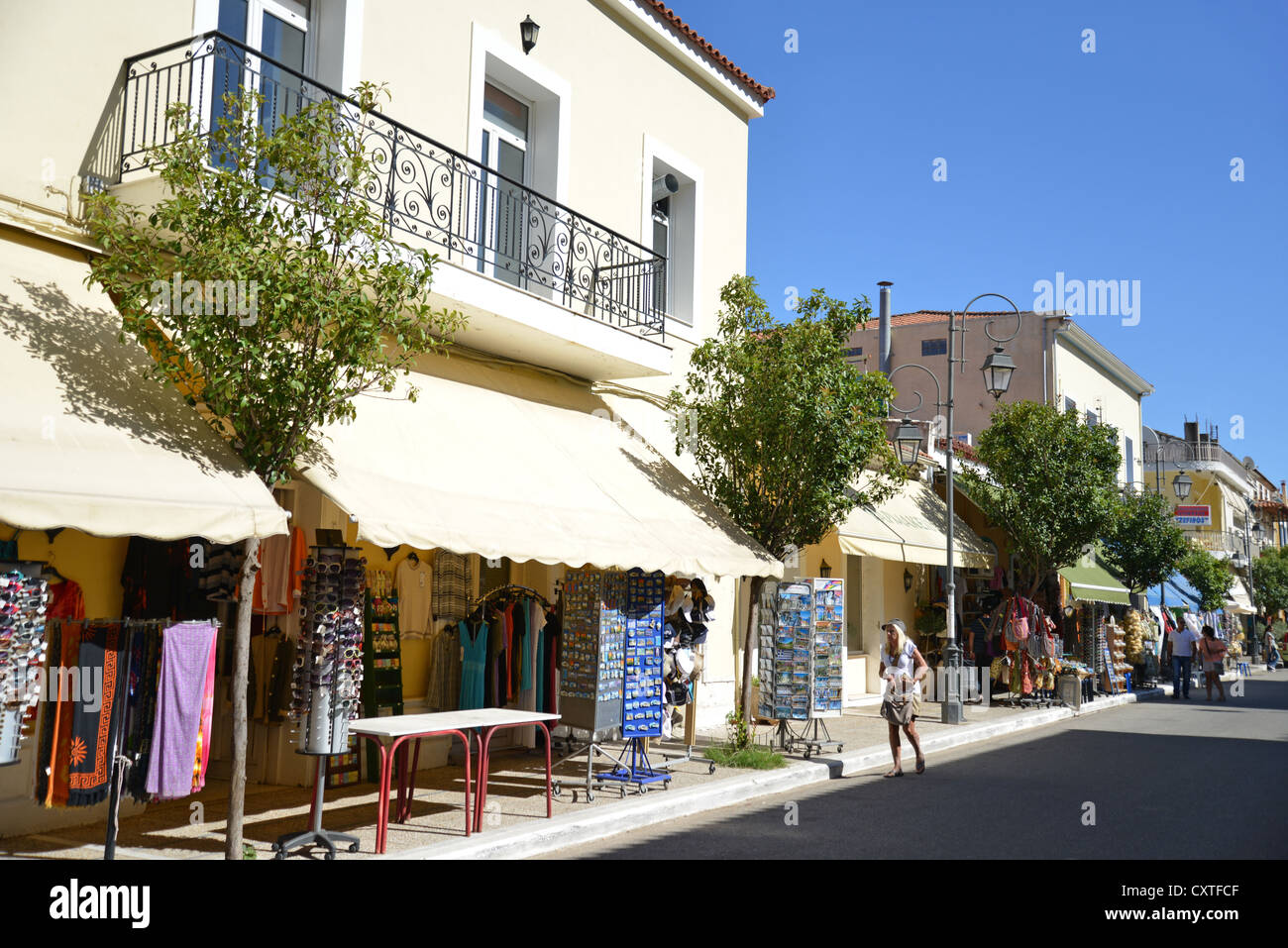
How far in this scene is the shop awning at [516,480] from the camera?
26.1 ft

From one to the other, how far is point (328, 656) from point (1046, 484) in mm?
16266

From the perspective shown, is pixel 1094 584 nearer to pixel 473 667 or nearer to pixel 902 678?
pixel 902 678

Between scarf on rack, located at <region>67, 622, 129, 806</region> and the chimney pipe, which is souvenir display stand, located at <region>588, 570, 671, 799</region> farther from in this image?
the chimney pipe

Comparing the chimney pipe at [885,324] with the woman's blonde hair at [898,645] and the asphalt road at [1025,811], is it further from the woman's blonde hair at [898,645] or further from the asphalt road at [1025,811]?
the woman's blonde hair at [898,645]

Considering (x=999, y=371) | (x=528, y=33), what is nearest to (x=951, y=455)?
(x=999, y=371)

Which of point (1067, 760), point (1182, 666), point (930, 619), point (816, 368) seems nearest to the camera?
point (816, 368)

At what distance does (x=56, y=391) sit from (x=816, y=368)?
26.4 feet

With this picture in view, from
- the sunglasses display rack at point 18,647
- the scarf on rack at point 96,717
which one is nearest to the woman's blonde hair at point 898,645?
the scarf on rack at point 96,717

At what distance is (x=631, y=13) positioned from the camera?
1351cm

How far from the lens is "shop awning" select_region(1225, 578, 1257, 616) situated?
4309 centimetres

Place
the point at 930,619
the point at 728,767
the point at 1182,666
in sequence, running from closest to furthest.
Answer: the point at 728,767 → the point at 930,619 → the point at 1182,666

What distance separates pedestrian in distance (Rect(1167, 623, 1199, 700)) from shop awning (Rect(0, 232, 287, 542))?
23.4m
